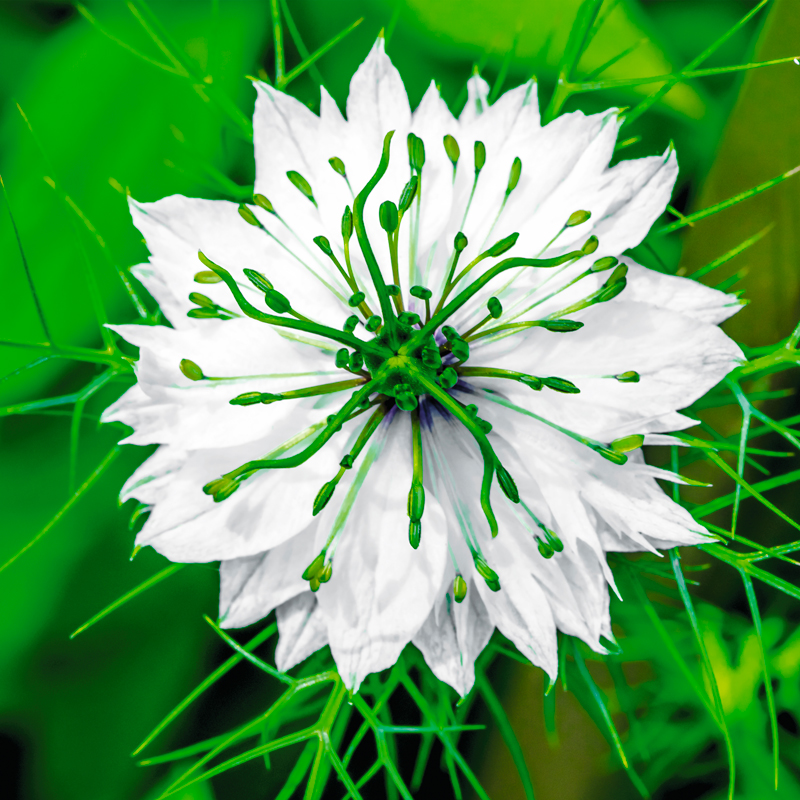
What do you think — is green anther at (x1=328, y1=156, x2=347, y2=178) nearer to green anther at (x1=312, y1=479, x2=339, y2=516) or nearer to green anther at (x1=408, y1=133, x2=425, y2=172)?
green anther at (x1=408, y1=133, x2=425, y2=172)

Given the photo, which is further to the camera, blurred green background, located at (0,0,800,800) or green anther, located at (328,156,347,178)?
blurred green background, located at (0,0,800,800)

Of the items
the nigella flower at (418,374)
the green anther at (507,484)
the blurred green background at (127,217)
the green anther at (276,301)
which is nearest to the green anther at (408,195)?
the nigella flower at (418,374)

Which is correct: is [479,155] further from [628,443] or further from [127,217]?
[127,217]

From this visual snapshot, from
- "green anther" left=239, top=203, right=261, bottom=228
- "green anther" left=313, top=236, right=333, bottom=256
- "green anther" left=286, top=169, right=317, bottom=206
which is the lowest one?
"green anther" left=313, top=236, right=333, bottom=256

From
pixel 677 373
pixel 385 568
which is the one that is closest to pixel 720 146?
pixel 677 373

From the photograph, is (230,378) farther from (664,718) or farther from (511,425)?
(664,718)

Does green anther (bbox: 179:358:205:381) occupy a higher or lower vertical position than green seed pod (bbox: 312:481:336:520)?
higher

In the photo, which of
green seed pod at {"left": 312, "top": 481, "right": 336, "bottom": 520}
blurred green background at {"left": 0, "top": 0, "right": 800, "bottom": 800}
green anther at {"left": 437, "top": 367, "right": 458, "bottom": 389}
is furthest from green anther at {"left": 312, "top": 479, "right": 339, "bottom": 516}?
blurred green background at {"left": 0, "top": 0, "right": 800, "bottom": 800}
